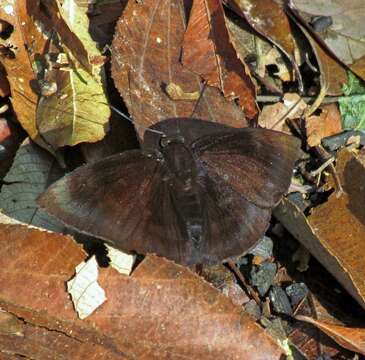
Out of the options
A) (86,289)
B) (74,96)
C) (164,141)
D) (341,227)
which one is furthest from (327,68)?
(86,289)

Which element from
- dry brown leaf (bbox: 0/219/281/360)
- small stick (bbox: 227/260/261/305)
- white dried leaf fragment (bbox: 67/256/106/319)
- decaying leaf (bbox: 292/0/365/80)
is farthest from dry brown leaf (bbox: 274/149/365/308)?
white dried leaf fragment (bbox: 67/256/106/319)

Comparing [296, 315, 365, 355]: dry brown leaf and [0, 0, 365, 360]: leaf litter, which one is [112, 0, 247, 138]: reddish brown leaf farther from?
[296, 315, 365, 355]: dry brown leaf

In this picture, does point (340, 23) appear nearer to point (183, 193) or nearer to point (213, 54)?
point (213, 54)

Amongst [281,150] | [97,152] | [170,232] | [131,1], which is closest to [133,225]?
[170,232]

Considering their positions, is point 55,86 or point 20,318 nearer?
point 20,318

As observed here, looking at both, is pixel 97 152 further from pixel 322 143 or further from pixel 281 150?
pixel 322 143

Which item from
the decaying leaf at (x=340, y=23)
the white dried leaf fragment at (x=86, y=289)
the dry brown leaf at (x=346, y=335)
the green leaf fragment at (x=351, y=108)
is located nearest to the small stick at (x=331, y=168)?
the green leaf fragment at (x=351, y=108)

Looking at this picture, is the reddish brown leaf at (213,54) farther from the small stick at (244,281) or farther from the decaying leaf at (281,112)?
the small stick at (244,281)
